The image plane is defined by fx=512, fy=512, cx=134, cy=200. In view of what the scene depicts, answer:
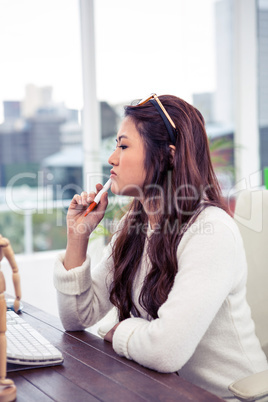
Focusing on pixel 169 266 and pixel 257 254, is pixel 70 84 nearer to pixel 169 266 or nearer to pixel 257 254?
pixel 257 254

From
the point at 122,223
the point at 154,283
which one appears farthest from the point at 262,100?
the point at 154,283

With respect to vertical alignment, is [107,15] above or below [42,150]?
above

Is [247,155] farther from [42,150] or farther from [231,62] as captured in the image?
[42,150]

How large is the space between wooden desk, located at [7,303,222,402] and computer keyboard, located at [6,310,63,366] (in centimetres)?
2

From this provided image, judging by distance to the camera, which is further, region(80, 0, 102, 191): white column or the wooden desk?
region(80, 0, 102, 191): white column

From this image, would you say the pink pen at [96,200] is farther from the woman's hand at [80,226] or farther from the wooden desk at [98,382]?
the wooden desk at [98,382]

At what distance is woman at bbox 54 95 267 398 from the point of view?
1.10 meters

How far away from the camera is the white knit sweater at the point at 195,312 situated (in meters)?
1.08

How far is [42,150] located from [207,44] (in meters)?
1.49

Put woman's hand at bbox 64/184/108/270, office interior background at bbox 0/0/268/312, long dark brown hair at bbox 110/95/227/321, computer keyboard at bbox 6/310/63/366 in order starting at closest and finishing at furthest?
computer keyboard at bbox 6/310/63/366 → long dark brown hair at bbox 110/95/227/321 → woman's hand at bbox 64/184/108/270 → office interior background at bbox 0/0/268/312

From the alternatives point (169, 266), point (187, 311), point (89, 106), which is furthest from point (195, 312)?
Result: point (89, 106)

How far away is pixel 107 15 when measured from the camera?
130 inches

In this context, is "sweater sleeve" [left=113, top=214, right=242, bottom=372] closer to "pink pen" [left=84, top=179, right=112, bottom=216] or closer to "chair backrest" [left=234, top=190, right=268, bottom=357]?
"pink pen" [left=84, top=179, right=112, bottom=216]

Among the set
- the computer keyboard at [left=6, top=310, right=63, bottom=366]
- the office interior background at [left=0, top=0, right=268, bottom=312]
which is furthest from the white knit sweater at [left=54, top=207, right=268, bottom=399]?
the office interior background at [left=0, top=0, right=268, bottom=312]
